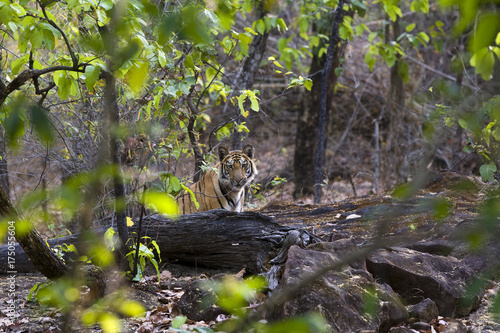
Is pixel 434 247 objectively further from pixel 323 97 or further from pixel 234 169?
pixel 323 97

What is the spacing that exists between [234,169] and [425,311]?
4110 millimetres

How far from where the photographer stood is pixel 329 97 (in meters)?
10.6

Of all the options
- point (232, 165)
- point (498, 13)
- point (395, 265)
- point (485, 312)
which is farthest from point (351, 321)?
point (232, 165)

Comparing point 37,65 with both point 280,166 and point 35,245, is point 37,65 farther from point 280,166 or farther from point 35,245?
point 280,166

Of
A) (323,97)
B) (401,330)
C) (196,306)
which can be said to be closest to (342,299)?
(401,330)

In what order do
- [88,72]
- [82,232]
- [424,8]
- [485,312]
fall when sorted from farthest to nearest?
1. [424,8]
2. [485,312]
3. [88,72]
4. [82,232]

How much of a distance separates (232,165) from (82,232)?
5.93 m

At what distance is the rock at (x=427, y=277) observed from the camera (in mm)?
3516

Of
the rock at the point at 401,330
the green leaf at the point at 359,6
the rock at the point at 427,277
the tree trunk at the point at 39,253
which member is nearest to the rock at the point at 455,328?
the rock at the point at 401,330

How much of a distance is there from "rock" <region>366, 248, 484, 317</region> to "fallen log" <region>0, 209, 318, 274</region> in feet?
2.55

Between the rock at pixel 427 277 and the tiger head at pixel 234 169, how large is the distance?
3316mm

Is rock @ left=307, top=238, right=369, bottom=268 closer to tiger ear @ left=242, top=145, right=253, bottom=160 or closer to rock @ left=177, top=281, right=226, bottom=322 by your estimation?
rock @ left=177, top=281, right=226, bottom=322

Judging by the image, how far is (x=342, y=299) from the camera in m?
3.13

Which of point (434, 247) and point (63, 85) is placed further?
point (434, 247)
